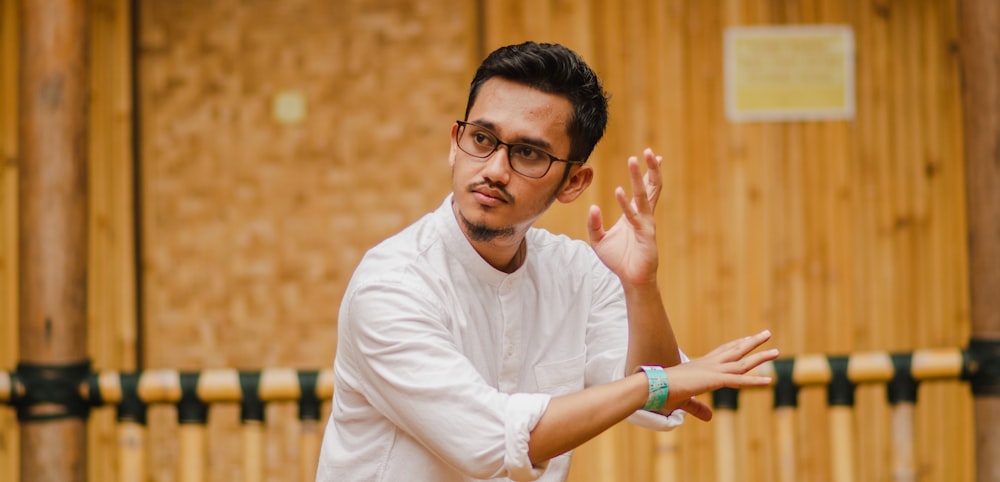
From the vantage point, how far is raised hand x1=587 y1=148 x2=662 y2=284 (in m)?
1.94

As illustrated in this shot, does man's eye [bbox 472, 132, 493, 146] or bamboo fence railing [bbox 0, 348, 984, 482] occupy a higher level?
man's eye [bbox 472, 132, 493, 146]

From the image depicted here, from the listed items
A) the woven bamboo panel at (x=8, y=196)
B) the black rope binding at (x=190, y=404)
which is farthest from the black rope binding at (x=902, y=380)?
the woven bamboo panel at (x=8, y=196)

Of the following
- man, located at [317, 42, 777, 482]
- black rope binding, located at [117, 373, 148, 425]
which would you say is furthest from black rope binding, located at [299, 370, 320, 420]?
man, located at [317, 42, 777, 482]

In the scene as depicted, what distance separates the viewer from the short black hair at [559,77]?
204cm

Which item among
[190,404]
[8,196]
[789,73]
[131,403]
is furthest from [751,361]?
[8,196]

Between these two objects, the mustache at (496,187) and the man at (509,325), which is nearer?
the man at (509,325)

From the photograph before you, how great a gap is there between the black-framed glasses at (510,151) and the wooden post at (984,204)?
1.88 m


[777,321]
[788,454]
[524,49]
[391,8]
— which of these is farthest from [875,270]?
[524,49]

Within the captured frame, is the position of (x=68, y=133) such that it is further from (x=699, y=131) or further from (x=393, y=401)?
(x=699, y=131)

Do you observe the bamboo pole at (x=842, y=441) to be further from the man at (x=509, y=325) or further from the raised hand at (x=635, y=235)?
the raised hand at (x=635, y=235)

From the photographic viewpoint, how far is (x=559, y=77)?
2051 millimetres

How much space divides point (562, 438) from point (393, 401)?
1.03ft

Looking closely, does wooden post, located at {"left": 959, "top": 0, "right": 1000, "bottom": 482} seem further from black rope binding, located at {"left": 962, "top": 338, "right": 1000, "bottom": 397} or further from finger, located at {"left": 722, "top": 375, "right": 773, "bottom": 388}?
finger, located at {"left": 722, "top": 375, "right": 773, "bottom": 388}

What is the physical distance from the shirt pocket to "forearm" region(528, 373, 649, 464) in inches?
12.9
